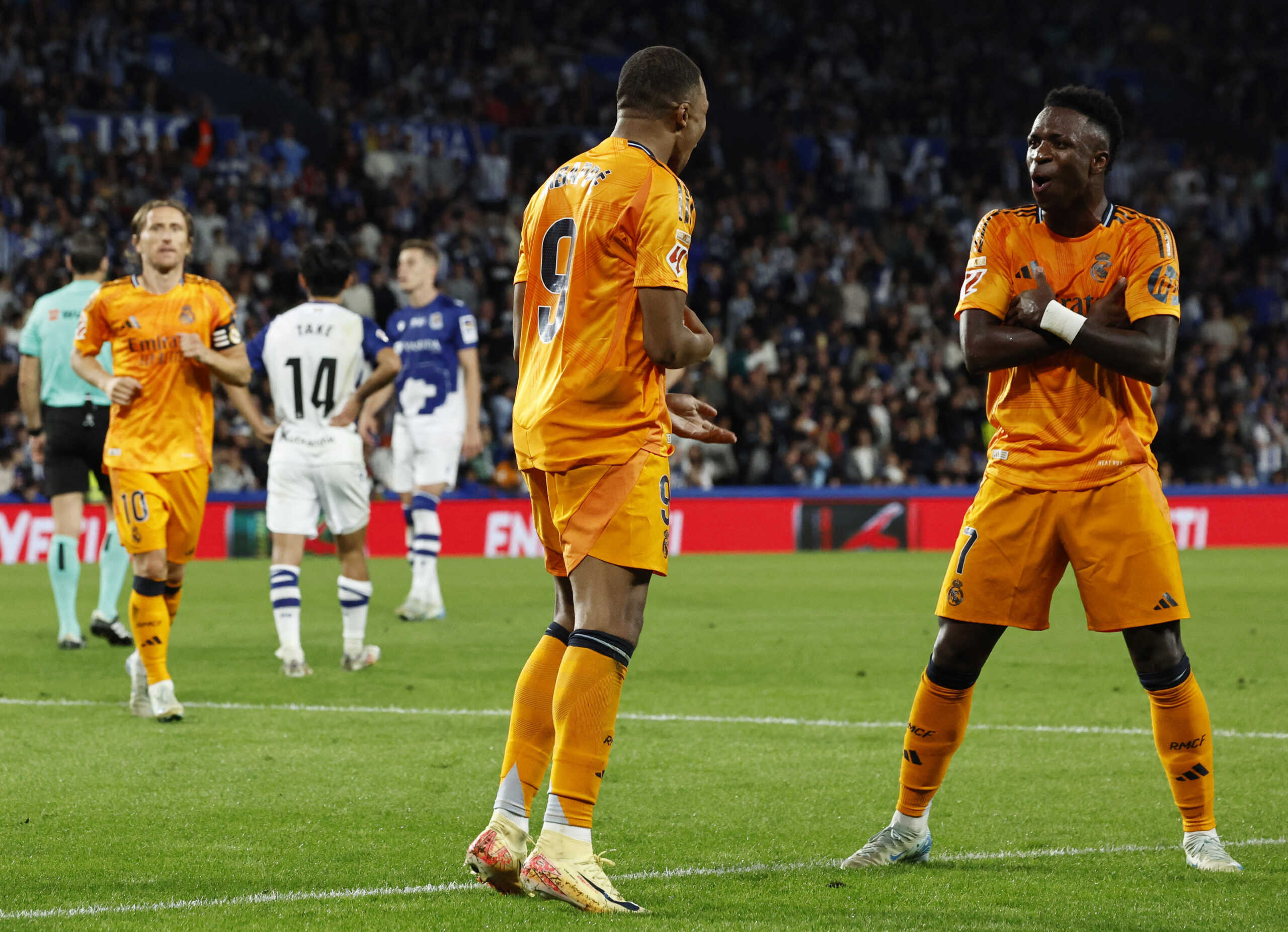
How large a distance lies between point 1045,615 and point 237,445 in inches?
610

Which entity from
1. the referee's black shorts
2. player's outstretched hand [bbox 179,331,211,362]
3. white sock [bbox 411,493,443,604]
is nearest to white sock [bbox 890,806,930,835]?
player's outstretched hand [bbox 179,331,211,362]

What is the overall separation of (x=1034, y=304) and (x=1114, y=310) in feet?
0.77

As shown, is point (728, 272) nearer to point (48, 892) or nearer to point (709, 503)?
point (709, 503)

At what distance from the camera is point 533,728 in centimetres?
443

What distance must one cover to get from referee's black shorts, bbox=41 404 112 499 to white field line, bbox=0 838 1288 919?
6.44m

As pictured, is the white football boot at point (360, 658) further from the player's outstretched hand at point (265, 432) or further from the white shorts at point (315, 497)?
the player's outstretched hand at point (265, 432)

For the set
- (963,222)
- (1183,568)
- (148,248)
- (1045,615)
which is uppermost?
(963,222)

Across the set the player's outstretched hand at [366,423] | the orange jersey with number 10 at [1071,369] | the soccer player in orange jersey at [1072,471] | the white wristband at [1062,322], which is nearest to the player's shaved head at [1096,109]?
the soccer player in orange jersey at [1072,471]

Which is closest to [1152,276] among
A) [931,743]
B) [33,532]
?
[931,743]

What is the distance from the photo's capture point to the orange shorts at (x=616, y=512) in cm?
419

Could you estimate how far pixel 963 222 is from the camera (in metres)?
29.1

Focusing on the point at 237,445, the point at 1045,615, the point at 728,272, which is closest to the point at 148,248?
the point at 1045,615

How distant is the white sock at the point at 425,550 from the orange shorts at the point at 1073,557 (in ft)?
24.8

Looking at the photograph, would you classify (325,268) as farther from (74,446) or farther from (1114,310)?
(1114,310)
